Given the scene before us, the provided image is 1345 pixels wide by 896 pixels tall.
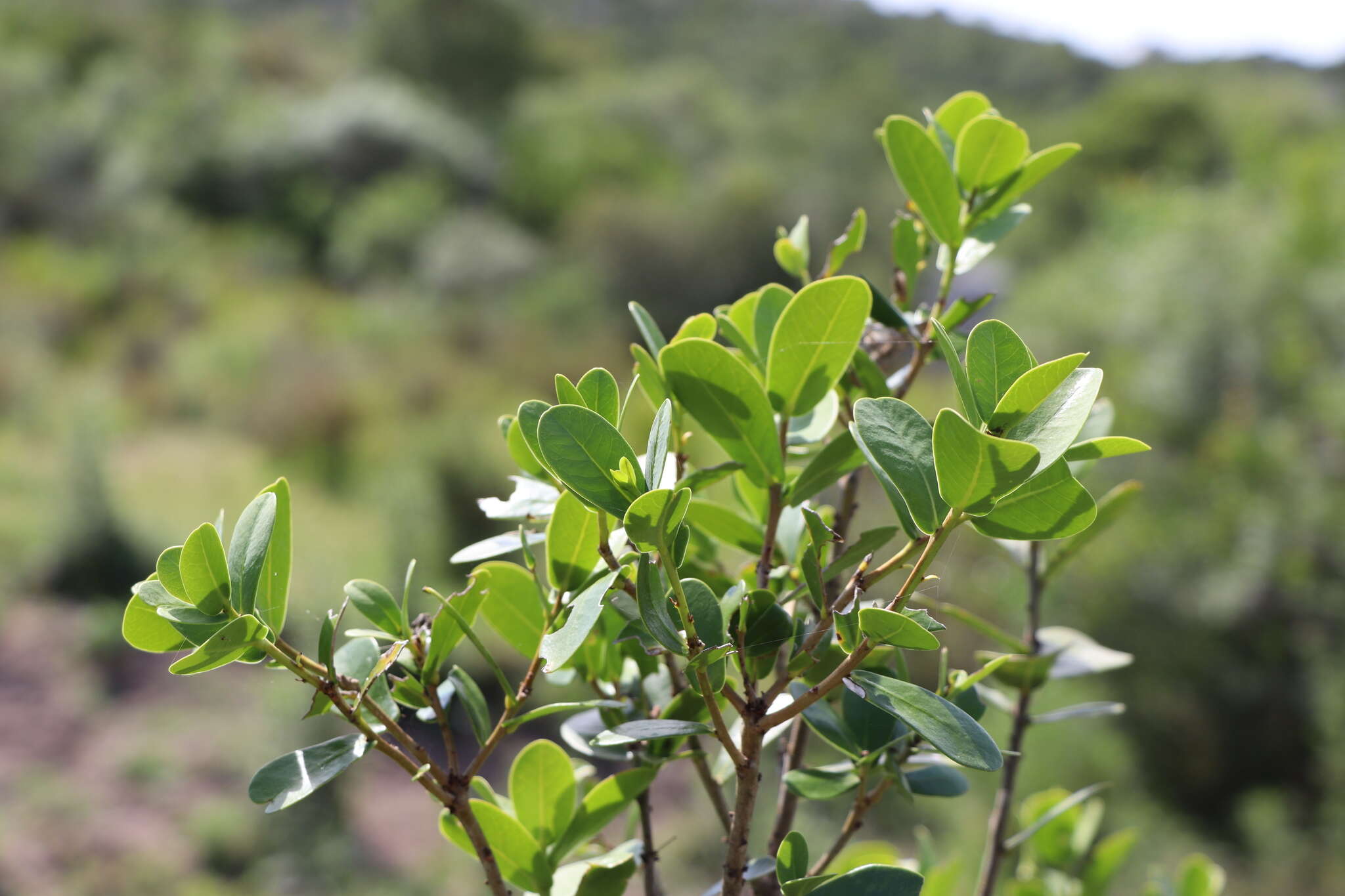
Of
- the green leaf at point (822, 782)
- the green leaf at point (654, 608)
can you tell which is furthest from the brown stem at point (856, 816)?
the green leaf at point (654, 608)

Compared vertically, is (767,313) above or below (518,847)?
above

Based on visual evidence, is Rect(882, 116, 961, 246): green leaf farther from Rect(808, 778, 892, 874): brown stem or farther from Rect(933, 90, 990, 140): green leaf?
Rect(808, 778, 892, 874): brown stem

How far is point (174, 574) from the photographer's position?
211mm

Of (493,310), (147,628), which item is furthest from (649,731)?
(493,310)

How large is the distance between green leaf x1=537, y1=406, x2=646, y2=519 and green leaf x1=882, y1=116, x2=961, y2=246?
144mm

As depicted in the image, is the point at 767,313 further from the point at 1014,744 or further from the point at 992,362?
the point at 1014,744

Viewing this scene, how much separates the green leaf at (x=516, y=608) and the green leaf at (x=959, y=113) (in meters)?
0.21

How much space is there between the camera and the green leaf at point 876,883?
0.22 metres

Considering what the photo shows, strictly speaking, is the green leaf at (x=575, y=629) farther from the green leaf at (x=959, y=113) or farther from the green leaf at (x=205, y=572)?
the green leaf at (x=959, y=113)

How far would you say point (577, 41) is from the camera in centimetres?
1292

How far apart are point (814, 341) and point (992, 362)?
0.16 feet

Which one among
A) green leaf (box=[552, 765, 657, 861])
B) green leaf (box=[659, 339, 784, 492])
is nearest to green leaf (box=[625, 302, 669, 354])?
green leaf (box=[659, 339, 784, 492])

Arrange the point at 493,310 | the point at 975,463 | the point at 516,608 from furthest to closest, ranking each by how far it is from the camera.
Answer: the point at 493,310 → the point at 516,608 → the point at 975,463

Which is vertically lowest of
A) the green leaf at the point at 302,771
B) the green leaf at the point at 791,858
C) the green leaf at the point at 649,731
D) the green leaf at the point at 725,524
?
the green leaf at the point at 791,858
